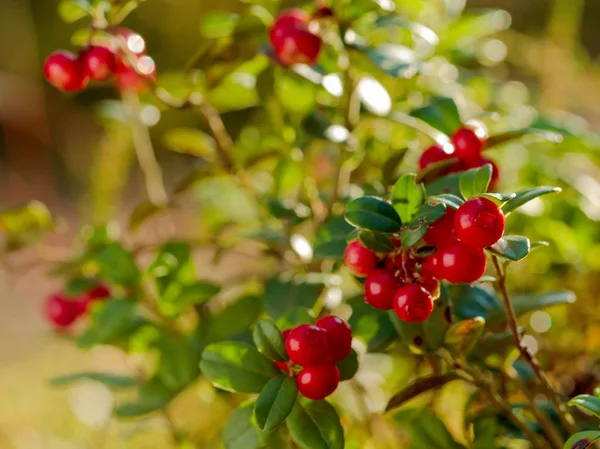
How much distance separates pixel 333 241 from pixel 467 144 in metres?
0.14

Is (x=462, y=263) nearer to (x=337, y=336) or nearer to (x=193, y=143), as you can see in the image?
(x=337, y=336)

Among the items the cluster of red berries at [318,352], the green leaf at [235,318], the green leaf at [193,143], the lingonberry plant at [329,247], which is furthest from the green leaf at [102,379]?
the cluster of red berries at [318,352]

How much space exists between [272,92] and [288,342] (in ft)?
1.27

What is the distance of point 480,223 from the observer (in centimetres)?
44

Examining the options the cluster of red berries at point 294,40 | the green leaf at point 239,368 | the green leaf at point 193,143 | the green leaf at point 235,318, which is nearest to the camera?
the green leaf at point 239,368

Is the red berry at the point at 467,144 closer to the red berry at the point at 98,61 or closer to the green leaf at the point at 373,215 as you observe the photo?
the green leaf at the point at 373,215

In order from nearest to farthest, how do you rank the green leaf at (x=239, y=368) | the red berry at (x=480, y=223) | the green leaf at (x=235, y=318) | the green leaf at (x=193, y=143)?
the red berry at (x=480, y=223) < the green leaf at (x=239, y=368) < the green leaf at (x=235, y=318) < the green leaf at (x=193, y=143)

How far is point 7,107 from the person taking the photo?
323cm

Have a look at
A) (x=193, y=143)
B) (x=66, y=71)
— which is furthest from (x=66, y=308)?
(x=66, y=71)

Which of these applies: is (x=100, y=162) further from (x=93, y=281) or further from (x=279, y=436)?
(x=279, y=436)

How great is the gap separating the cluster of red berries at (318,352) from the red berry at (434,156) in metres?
0.17

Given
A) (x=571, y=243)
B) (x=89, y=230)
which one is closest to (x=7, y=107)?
(x=89, y=230)

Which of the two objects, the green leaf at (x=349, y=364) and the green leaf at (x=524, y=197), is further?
the green leaf at (x=349, y=364)

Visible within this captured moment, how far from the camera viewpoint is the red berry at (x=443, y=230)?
1.61 feet
